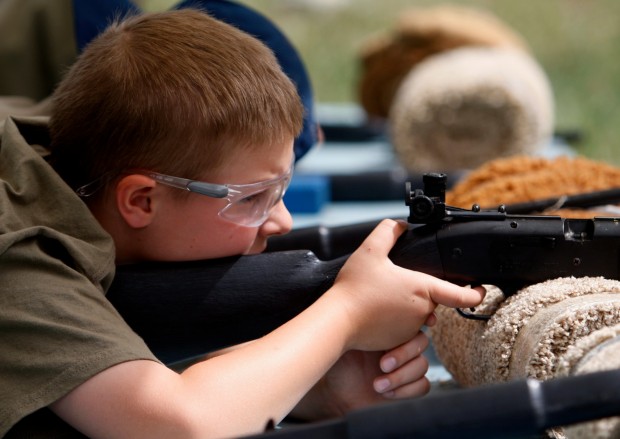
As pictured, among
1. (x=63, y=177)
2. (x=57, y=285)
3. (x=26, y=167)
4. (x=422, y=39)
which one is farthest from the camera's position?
(x=422, y=39)

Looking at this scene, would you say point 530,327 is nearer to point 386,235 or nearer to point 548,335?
point 548,335

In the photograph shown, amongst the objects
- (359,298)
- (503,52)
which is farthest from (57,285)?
(503,52)

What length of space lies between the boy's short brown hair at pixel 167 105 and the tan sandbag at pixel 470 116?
2.11 metres

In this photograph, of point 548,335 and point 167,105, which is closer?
point 548,335

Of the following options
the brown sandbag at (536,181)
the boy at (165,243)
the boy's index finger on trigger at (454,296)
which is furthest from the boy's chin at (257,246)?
the brown sandbag at (536,181)

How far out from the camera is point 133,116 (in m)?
1.44

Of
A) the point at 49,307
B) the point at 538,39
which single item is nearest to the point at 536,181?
the point at 49,307

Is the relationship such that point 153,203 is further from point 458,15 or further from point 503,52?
point 458,15

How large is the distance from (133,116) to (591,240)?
2.26 ft

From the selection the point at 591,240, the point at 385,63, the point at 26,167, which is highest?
the point at 26,167

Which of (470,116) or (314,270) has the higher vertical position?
(314,270)

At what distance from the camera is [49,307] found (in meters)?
1.27

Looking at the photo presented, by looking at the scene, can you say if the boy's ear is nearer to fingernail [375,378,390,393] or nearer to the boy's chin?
the boy's chin

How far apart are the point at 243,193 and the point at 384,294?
26cm
